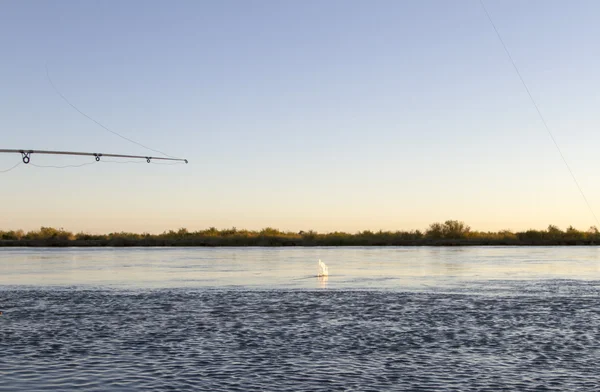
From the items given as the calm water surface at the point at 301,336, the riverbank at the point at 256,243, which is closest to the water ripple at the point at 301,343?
the calm water surface at the point at 301,336

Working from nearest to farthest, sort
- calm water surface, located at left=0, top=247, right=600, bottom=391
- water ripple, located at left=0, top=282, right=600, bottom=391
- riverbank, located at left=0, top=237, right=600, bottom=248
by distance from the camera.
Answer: water ripple, located at left=0, top=282, right=600, bottom=391 → calm water surface, located at left=0, top=247, right=600, bottom=391 → riverbank, located at left=0, top=237, right=600, bottom=248

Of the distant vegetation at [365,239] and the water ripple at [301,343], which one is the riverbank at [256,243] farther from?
the water ripple at [301,343]

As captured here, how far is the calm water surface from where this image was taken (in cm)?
1246

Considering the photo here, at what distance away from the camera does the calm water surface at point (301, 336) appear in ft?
40.9

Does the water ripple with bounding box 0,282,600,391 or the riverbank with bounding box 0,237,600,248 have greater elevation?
the riverbank with bounding box 0,237,600,248

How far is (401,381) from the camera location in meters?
12.2

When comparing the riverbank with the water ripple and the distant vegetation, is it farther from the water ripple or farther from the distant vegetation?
the water ripple

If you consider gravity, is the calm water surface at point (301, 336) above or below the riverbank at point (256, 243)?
below

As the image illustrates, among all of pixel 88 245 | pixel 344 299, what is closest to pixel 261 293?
pixel 344 299

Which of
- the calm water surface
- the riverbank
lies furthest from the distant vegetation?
the calm water surface

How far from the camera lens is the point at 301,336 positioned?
55.5 ft

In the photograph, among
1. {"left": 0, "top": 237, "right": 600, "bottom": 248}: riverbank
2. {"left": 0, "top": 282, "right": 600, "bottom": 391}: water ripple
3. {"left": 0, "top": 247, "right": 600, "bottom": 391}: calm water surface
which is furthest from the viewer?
{"left": 0, "top": 237, "right": 600, "bottom": 248}: riverbank

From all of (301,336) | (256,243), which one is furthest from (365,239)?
(301,336)

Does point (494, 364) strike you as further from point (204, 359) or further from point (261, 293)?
point (261, 293)
